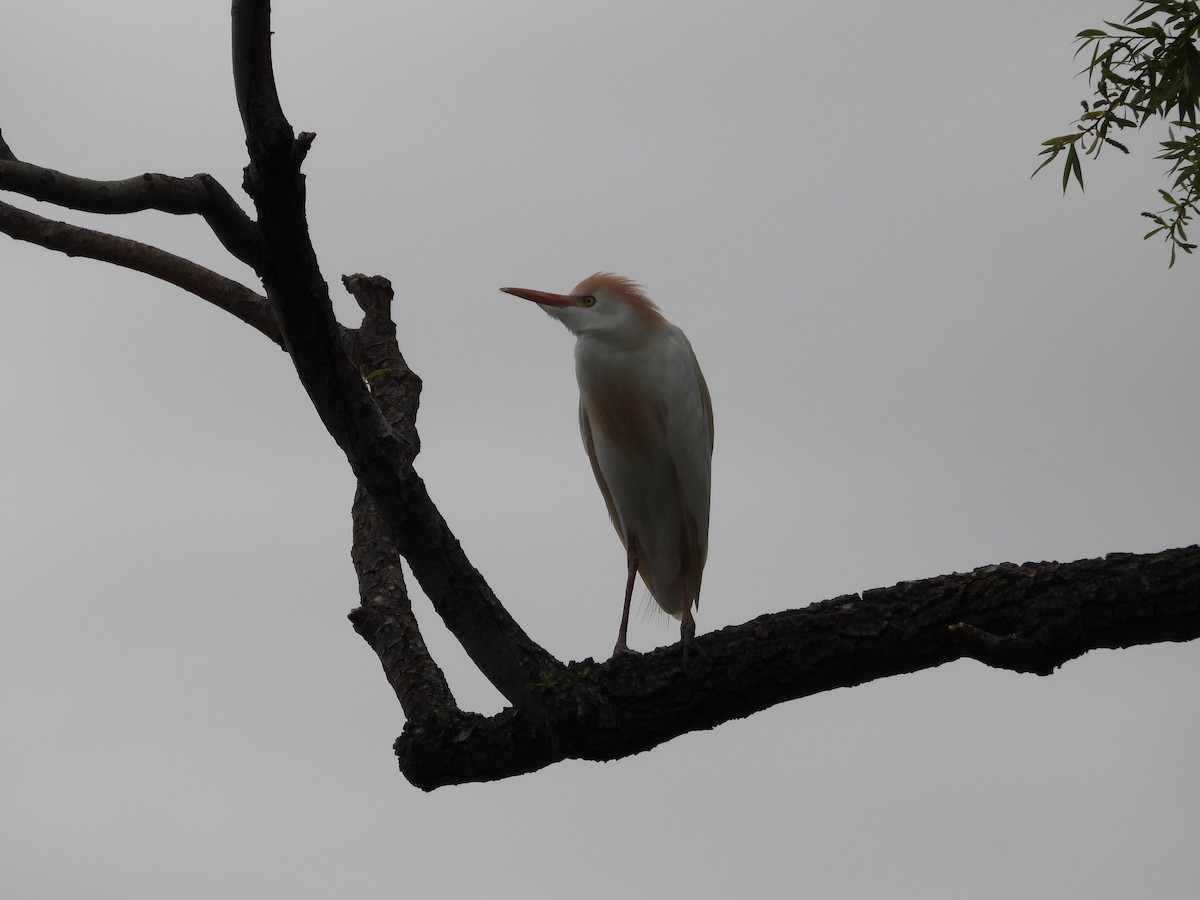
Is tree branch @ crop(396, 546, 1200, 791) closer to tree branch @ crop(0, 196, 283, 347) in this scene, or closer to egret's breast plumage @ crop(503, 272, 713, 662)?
egret's breast plumage @ crop(503, 272, 713, 662)

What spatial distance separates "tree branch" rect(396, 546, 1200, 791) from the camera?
2.92 m

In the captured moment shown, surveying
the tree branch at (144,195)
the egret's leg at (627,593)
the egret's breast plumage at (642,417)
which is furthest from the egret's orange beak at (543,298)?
the tree branch at (144,195)

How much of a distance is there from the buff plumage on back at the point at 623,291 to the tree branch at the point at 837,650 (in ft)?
6.88

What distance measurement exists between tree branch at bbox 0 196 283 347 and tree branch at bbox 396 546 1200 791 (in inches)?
62.0

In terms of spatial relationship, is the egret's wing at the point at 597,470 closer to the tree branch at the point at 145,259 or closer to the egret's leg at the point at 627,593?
the egret's leg at the point at 627,593

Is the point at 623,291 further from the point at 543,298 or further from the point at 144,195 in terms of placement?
the point at 144,195

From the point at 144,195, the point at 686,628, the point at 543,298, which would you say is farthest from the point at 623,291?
the point at 144,195

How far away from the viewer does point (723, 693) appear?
3373 mm

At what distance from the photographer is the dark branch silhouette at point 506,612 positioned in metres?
2.53

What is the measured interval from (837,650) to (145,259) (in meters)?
2.65

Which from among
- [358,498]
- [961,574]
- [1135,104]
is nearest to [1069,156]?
[1135,104]

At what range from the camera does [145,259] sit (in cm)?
411

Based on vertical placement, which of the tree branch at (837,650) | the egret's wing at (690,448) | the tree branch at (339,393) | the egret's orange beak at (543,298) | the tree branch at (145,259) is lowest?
the tree branch at (837,650)

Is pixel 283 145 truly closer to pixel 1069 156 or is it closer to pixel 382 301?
pixel 382 301
